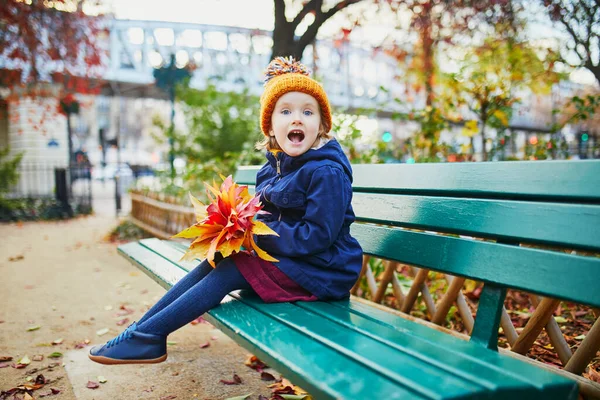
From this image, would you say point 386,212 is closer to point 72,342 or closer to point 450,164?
point 450,164

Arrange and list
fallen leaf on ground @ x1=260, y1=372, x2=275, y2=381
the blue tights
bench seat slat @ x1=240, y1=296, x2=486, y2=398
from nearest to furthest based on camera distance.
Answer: bench seat slat @ x1=240, y1=296, x2=486, y2=398 < the blue tights < fallen leaf on ground @ x1=260, y1=372, x2=275, y2=381

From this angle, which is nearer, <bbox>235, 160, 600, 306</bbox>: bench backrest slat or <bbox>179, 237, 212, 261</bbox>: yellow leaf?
<bbox>235, 160, 600, 306</bbox>: bench backrest slat

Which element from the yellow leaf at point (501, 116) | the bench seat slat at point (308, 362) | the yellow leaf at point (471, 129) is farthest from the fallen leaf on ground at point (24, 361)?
the yellow leaf at point (501, 116)

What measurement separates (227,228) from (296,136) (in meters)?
0.54

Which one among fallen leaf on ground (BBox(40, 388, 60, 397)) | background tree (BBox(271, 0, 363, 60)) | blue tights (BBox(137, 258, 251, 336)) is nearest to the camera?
blue tights (BBox(137, 258, 251, 336))

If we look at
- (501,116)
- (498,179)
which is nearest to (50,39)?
(501,116)

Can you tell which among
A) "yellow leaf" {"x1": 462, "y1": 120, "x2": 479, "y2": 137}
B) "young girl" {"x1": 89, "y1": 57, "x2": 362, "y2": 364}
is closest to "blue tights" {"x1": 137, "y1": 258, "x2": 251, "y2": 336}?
"young girl" {"x1": 89, "y1": 57, "x2": 362, "y2": 364}

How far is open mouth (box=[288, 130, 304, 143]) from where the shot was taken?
2.22 meters

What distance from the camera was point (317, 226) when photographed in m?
2.01

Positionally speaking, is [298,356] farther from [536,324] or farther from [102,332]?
[102,332]

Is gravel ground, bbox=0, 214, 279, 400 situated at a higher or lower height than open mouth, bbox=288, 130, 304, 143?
lower

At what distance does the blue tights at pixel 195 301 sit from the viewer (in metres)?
1.99

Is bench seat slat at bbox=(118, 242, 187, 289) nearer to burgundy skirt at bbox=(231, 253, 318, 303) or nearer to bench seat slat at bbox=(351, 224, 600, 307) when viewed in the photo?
burgundy skirt at bbox=(231, 253, 318, 303)

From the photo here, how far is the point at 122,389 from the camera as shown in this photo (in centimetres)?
251
